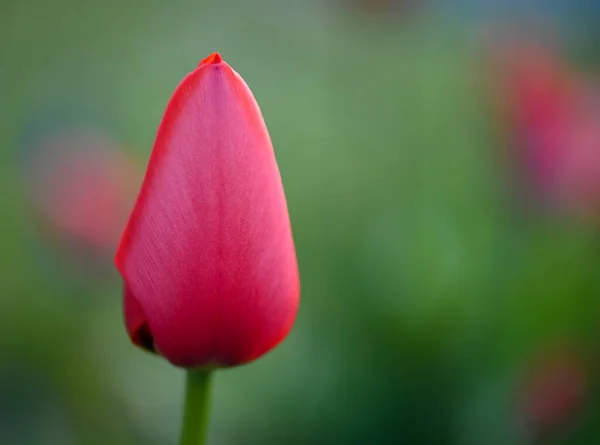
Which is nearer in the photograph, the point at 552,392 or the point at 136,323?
the point at 136,323

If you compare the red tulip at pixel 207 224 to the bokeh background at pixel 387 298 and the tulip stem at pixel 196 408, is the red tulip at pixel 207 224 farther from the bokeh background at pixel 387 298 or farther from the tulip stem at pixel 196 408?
the bokeh background at pixel 387 298

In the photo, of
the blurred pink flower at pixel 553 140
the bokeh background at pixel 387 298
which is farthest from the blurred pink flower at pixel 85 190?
the blurred pink flower at pixel 553 140

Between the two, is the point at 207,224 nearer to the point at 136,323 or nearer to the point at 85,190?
the point at 136,323

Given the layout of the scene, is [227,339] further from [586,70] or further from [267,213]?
[586,70]

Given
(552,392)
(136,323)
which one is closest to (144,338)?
(136,323)

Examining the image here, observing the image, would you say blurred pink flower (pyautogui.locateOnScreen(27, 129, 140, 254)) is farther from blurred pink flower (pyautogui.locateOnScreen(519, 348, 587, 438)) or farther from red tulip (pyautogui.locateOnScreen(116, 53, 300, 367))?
red tulip (pyautogui.locateOnScreen(116, 53, 300, 367))

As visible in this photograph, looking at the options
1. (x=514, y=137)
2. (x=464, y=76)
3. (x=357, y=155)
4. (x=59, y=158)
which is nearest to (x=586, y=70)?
(x=464, y=76)

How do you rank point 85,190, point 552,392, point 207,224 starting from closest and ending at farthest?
point 207,224 < point 552,392 < point 85,190
